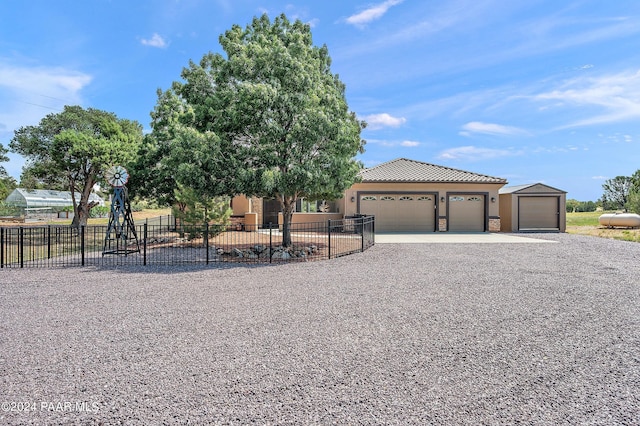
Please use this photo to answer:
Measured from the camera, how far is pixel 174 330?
4836mm

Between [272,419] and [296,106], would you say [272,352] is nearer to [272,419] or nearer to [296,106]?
[272,419]

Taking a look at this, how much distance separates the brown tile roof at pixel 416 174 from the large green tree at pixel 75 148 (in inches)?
571

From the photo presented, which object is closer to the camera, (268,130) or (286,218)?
(268,130)

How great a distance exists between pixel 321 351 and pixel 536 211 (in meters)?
22.6

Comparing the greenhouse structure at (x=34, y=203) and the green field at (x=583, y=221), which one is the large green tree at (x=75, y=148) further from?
the green field at (x=583, y=221)

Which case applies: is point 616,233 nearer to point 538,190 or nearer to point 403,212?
point 538,190

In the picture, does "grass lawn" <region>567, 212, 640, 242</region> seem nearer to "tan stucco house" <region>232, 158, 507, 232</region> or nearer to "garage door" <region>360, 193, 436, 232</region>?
"tan stucco house" <region>232, 158, 507, 232</region>

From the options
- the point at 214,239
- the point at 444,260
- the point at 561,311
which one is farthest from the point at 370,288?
the point at 214,239

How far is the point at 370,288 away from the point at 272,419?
472cm

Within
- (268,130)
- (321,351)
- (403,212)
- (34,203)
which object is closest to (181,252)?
(268,130)

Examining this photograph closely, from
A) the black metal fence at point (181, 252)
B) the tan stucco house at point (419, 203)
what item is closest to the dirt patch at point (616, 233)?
the tan stucco house at point (419, 203)

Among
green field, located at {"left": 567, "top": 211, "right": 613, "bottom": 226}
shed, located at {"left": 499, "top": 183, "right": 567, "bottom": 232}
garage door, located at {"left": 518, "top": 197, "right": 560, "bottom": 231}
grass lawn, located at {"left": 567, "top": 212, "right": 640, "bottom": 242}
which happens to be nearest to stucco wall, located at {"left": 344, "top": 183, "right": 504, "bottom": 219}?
shed, located at {"left": 499, "top": 183, "right": 567, "bottom": 232}

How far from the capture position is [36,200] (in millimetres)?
43250

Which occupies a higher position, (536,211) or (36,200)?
(36,200)
